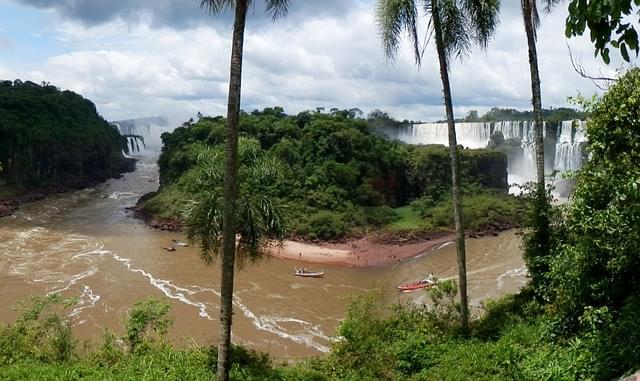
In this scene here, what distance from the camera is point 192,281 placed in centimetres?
3072

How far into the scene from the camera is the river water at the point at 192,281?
908 inches

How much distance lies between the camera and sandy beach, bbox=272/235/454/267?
123 ft

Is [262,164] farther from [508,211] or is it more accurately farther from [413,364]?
[508,211]

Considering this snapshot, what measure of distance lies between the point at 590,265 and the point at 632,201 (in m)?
1.40

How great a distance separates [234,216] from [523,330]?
21.0 feet

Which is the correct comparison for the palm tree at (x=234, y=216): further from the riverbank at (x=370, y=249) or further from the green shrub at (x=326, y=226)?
the green shrub at (x=326, y=226)

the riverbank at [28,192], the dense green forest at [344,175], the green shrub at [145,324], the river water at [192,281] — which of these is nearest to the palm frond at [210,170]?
the green shrub at [145,324]

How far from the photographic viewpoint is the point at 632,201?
24.7 feet

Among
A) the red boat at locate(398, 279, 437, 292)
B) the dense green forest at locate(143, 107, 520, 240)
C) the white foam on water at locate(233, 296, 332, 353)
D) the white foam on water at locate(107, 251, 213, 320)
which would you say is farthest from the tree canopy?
the dense green forest at locate(143, 107, 520, 240)

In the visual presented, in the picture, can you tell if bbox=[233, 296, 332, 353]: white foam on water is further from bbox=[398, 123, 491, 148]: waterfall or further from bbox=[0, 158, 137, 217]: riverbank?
bbox=[398, 123, 491, 148]: waterfall

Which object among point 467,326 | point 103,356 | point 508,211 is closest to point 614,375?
point 467,326

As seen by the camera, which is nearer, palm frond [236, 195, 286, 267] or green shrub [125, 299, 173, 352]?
palm frond [236, 195, 286, 267]

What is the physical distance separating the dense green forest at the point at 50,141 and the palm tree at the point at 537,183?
58.6 meters

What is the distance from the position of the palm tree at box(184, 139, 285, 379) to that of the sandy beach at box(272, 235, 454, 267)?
2501 cm
